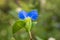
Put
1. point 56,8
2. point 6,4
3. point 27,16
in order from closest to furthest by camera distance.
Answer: point 27,16, point 56,8, point 6,4

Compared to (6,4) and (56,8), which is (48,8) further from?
(6,4)

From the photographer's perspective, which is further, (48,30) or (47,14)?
(47,14)

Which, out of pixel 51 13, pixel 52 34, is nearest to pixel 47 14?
pixel 51 13

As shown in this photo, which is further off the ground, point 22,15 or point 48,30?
point 22,15

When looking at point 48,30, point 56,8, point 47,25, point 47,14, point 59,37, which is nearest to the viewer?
point 59,37

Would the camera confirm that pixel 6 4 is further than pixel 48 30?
Yes

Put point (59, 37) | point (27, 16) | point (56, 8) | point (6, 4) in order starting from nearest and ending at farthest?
1. point (27, 16)
2. point (59, 37)
3. point (56, 8)
4. point (6, 4)

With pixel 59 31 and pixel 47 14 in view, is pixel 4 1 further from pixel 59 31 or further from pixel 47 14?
pixel 59 31

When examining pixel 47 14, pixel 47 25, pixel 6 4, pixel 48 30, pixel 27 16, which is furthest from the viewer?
pixel 6 4

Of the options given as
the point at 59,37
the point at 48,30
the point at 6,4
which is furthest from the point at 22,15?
the point at 6,4
